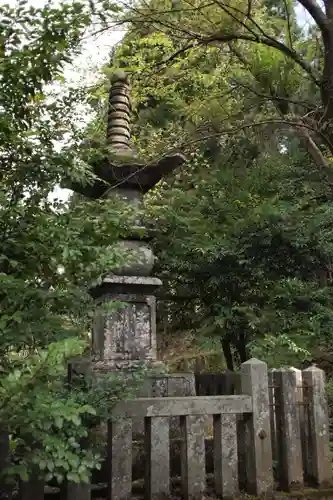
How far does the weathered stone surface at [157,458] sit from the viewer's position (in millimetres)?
3160

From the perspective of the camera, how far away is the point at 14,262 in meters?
2.10

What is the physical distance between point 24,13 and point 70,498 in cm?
281

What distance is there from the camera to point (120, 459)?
10.2 feet

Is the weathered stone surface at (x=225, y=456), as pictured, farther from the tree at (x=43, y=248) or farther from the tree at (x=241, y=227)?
the tree at (x=241, y=227)

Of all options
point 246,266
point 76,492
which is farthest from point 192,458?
point 246,266

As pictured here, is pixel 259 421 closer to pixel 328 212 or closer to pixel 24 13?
pixel 24 13

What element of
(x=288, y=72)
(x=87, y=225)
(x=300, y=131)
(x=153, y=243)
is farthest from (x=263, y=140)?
(x=87, y=225)

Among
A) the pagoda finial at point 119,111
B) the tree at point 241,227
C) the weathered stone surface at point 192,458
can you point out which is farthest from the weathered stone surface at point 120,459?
the tree at point 241,227

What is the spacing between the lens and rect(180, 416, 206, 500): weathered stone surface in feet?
10.7

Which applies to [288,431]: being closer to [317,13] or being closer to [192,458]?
[192,458]

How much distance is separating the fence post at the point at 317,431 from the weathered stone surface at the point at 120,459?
1.59 m

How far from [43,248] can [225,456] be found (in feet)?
7.19

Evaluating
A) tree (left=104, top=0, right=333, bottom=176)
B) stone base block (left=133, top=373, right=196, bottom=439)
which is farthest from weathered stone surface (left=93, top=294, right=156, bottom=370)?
tree (left=104, top=0, right=333, bottom=176)

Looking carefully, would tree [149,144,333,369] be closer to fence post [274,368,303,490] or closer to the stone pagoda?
the stone pagoda
